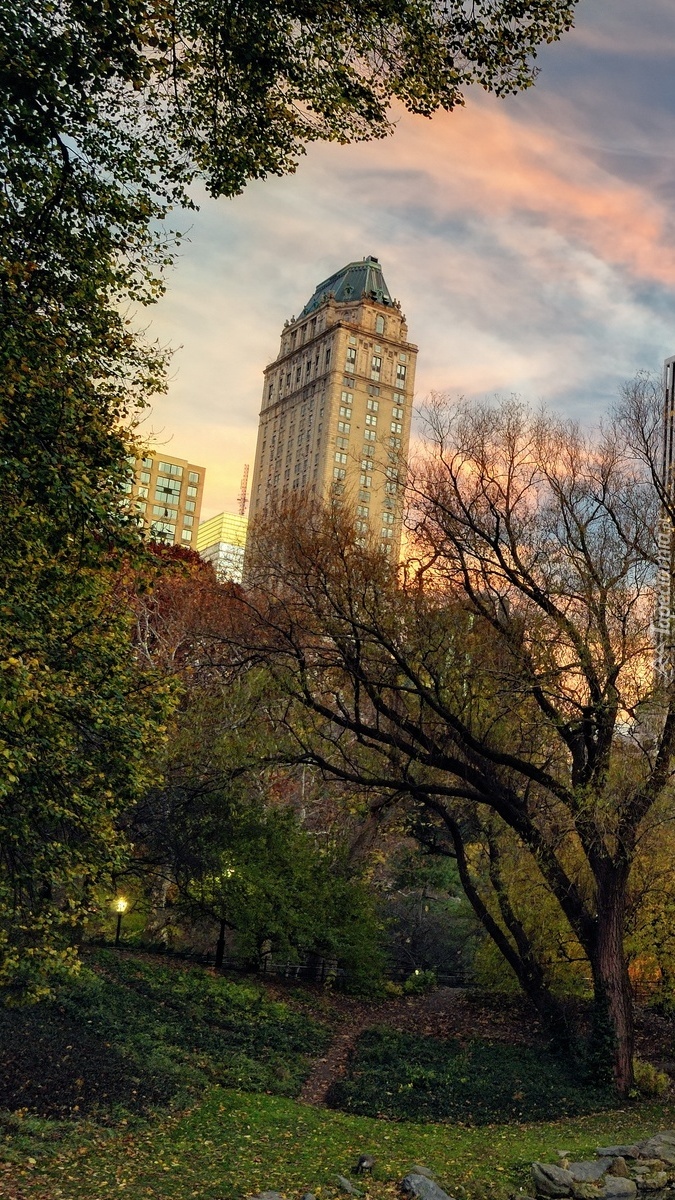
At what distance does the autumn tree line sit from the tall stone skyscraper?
73438 millimetres

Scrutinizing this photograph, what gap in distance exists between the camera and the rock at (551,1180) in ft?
38.3

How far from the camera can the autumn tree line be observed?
9.05m

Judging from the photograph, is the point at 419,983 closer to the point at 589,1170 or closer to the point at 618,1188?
the point at 589,1170

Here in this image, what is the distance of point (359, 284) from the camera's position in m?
118

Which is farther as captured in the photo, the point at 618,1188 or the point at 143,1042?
the point at 143,1042

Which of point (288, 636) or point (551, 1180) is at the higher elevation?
point (288, 636)

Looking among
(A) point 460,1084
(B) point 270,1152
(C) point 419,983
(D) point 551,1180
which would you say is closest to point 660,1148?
(D) point 551,1180

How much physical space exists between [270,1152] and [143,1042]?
417 cm

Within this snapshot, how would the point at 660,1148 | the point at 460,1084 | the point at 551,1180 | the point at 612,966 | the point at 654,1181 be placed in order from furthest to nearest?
the point at 612,966 → the point at 460,1084 → the point at 660,1148 → the point at 654,1181 → the point at 551,1180

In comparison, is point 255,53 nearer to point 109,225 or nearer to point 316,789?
point 109,225

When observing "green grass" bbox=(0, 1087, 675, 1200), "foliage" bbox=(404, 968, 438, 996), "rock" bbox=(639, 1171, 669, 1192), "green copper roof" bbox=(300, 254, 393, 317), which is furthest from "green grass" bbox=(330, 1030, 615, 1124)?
"green copper roof" bbox=(300, 254, 393, 317)

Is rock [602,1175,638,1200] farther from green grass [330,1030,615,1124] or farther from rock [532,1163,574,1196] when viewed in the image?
green grass [330,1030,615,1124]

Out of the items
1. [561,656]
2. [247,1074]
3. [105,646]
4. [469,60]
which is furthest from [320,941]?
[469,60]

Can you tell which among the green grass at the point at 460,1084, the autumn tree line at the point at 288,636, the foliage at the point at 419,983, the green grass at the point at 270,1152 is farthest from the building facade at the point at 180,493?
the green grass at the point at 270,1152
